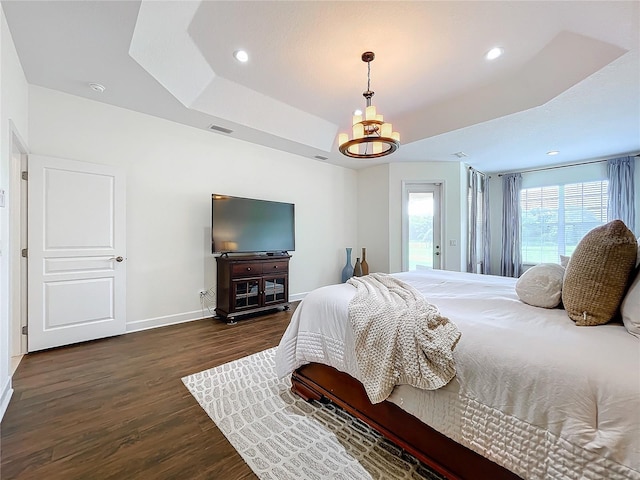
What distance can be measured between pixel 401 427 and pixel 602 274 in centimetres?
114

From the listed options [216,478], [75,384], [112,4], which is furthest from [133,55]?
[216,478]

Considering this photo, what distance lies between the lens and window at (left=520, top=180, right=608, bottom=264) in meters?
4.98

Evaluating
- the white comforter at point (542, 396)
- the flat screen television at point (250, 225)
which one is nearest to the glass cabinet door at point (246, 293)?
the flat screen television at point (250, 225)

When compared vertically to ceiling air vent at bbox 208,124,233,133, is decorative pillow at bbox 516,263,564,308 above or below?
below

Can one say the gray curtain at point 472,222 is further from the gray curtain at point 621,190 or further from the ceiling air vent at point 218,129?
the ceiling air vent at point 218,129

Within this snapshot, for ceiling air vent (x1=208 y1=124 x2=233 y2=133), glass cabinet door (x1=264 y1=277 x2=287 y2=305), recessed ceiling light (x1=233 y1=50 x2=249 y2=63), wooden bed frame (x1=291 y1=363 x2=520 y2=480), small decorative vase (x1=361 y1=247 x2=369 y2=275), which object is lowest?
wooden bed frame (x1=291 y1=363 x2=520 y2=480)

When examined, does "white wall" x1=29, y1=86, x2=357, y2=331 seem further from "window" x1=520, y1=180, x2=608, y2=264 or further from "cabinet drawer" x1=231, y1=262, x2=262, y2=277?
"window" x1=520, y1=180, x2=608, y2=264

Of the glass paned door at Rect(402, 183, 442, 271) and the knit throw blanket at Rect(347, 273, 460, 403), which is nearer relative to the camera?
the knit throw blanket at Rect(347, 273, 460, 403)

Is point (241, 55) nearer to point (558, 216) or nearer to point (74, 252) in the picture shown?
point (74, 252)

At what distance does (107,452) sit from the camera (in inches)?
59.2

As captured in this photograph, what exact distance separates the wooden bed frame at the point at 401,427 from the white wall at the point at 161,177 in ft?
8.28

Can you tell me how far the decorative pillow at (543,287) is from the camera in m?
1.50

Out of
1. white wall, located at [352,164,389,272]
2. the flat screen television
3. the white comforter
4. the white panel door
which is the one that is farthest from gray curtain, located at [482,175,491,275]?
the white panel door

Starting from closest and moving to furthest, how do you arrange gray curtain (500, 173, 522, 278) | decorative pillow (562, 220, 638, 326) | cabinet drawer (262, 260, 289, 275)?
decorative pillow (562, 220, 638, 326), cabinet drawer (262, 260, 289, 275), gray curtain (500, 173, 522, 278)
